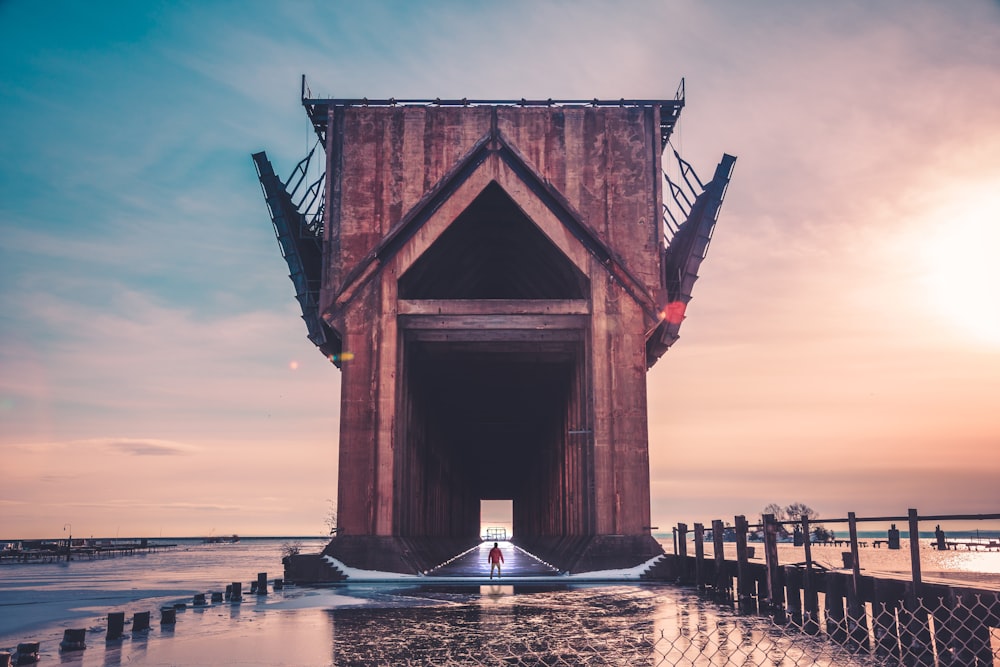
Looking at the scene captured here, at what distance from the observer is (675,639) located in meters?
15.7

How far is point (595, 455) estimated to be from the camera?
33.9m

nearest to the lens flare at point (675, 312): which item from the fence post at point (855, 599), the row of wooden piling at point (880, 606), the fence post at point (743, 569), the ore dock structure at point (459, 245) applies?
the ore dock structure at point (459, 245)

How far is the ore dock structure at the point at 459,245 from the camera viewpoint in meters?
33.5

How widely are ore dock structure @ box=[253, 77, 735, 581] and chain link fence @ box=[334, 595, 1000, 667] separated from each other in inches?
527

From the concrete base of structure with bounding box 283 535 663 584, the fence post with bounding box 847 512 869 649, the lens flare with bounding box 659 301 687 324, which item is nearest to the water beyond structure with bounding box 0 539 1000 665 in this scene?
the fence post with bounding box 847 512 869 649

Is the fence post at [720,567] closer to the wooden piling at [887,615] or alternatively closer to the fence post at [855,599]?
the fence post at [855,599]

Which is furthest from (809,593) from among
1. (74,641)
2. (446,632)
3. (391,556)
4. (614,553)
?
(391,556)

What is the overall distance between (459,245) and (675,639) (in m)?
28.5

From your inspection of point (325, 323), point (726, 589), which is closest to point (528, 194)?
point (325, 323)

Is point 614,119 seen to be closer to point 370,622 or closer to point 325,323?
point 325,323

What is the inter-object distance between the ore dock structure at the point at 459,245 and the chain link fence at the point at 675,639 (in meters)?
13.4

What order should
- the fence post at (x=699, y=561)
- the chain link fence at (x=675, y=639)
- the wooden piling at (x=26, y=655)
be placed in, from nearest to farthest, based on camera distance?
the chain link fence at (x=675, y=639) → the wooden piling at (x=26, y=655) → the fence post at (x=699, y=561)

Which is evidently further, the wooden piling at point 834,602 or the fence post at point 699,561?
the fence post at point 699,561

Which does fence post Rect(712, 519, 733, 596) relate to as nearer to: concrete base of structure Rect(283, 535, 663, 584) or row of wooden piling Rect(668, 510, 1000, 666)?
row of wooden piling Rect(668, 510, 1000, 666)
